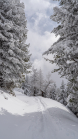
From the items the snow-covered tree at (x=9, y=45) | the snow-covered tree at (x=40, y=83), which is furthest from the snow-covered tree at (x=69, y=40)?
the snow-covered tree at (x=40, y=83)

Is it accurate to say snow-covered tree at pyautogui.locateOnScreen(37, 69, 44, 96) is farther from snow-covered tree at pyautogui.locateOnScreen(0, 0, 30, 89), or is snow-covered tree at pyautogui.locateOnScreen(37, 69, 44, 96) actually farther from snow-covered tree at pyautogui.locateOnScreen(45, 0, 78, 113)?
snow-covered tree at pyautogui.locateOnScreen(45, 0, 78, 113)

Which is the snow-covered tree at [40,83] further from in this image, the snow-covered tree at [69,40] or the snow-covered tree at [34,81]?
the snow-covered tree at [69,40]

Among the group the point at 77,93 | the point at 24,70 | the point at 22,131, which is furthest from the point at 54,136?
the point at 24,70

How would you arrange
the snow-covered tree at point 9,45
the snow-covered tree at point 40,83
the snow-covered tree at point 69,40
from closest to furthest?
the snow-covered tree at point 69,40
the snow-covered tree at point 9,45
the snow-covered tree at point 40,83

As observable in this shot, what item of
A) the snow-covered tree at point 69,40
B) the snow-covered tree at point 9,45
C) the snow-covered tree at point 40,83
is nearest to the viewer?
the snow-covered tree at point 69,40

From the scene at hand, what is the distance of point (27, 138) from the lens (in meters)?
3.82

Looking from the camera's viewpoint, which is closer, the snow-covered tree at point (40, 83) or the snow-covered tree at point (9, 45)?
the snow-covered tree at point (9, 45)

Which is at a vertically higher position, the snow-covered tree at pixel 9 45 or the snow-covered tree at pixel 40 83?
the snow-covered tree at pixel 9 45

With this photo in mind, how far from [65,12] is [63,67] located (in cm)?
370

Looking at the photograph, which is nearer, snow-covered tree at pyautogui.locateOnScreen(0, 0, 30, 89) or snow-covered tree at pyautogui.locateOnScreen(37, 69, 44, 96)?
snow-covered tree at pyautogui.locateOnScreen(0, 0, 30, 89)

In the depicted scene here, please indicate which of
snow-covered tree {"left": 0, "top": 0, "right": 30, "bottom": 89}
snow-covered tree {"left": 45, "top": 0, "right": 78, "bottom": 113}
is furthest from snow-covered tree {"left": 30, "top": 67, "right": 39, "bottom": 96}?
Result: snow-covered tree {"left": 45, "top": 0, "right": 78, "bottom": 113}

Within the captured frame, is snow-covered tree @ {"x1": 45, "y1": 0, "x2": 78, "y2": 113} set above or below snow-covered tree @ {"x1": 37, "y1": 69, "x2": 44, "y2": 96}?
above

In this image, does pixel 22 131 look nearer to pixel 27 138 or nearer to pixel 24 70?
pixel 27 138

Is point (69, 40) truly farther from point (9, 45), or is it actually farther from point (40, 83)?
point (40, 83)
